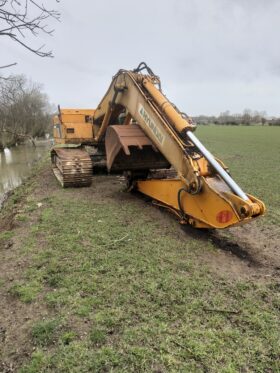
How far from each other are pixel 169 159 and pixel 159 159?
1.55 meters

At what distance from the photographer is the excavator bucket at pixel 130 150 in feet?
22.9

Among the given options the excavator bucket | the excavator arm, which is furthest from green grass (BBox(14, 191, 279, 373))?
the excavator bucket

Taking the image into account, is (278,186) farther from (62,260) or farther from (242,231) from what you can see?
(62,260)

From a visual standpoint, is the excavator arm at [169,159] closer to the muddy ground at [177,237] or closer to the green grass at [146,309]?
the muddy ground at [177,237]

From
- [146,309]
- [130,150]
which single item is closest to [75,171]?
[130,150]

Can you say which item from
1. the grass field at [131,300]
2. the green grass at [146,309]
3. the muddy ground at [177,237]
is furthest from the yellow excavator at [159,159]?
the green grass at [146,309]

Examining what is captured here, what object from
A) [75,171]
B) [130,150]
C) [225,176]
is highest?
[130,150]

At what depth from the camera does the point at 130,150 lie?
759 cm

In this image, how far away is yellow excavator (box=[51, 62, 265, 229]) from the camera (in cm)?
512

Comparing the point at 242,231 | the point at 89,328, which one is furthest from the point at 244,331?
the point at 242,231

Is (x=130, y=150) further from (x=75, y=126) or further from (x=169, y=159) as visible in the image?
(x=75, y=126)

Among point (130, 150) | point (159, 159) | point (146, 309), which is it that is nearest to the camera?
point (146, 309)

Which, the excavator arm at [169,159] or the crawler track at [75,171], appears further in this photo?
the crawler track at [75,171]

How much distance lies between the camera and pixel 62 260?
489 centimetres
